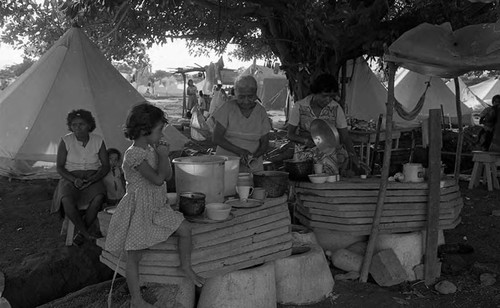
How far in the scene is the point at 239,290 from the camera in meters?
3.03

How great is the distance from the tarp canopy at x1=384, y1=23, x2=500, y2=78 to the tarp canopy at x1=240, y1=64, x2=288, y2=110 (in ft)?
66.4

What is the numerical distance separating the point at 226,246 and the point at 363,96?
30.2 ft

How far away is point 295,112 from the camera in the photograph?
425 cm

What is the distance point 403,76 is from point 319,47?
23.4 ft

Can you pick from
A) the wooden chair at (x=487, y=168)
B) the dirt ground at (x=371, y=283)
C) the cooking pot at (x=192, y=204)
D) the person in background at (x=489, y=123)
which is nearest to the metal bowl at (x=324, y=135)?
the dirt ground at (x=371, y=283)

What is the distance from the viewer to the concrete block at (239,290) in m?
2.99

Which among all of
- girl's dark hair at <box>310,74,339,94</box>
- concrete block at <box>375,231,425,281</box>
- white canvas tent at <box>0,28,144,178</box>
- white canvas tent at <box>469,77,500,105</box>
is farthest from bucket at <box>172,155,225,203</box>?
white canvas tent at <box>469,77,500,105</box>

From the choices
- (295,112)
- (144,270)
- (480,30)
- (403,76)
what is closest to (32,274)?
(144,270)

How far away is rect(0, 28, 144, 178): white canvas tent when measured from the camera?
22.3ft

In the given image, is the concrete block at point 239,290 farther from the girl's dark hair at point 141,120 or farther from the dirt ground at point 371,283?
the girl's dark hair at point 141,120

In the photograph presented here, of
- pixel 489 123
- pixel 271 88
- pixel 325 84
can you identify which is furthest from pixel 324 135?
pixel 271 88

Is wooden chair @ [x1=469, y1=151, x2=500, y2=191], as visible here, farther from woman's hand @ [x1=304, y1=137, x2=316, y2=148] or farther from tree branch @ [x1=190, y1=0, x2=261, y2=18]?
woman's hand @ [x1=304, y1=137, x2=316, y2=148]

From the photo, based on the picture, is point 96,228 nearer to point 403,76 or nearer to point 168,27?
point 168,27

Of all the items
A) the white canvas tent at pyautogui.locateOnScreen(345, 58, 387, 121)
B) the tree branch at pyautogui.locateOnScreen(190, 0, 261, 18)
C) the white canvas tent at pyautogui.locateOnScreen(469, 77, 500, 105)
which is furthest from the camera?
the white canvas tent at pyautogui.locateOnScreen(469, 77, 500, 105)
